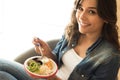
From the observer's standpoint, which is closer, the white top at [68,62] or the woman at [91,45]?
the woman at [91,45]

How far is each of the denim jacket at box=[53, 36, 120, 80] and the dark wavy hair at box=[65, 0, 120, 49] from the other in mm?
38

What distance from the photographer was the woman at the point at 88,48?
1.06m

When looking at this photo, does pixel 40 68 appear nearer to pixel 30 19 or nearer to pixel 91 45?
pixel 91 45

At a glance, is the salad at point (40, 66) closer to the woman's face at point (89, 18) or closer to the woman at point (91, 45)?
the woman at point (91, 45)

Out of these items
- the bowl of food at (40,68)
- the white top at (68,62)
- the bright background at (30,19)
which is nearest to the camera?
the bowl of food at (40,68)

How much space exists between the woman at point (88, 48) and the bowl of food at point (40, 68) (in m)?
0.07

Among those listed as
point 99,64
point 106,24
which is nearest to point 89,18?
point 106,24

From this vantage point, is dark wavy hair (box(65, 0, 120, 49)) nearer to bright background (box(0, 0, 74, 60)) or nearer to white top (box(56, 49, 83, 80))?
white top (box(56, 49, 83, 80))

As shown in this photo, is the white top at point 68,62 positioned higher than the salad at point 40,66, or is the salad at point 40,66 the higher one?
the salad at point 40,66

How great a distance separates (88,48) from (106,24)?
6.0 inches

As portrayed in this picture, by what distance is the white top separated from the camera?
3.88 ft

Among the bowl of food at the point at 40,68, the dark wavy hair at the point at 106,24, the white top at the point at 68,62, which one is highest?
the dark wavy hair at the point at 106,24

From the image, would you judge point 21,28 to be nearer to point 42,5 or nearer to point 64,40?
point 42,5

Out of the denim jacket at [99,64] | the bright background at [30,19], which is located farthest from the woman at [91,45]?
the bright background at [30,19]
